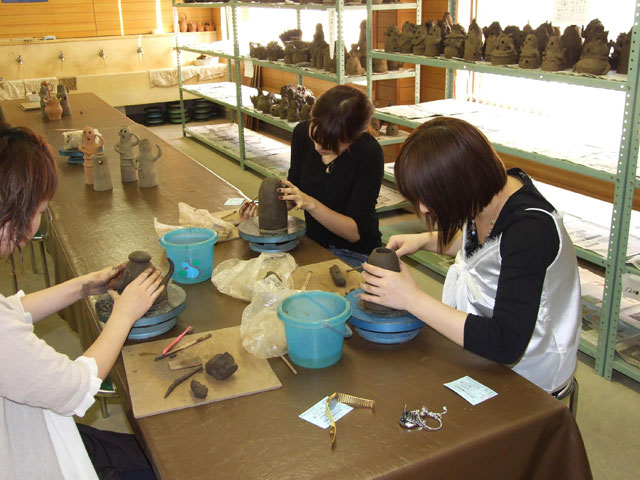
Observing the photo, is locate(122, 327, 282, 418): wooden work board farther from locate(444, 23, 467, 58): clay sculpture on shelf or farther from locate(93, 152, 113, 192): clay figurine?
locate(444, 23, 467, 58): clay sculpture on shelf

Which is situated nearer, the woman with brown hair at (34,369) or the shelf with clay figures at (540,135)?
the woman with brown hair at (34,369)

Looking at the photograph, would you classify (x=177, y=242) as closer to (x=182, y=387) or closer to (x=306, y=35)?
(x=182, y=387)

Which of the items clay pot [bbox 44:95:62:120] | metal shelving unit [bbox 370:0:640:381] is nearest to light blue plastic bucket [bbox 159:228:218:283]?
metal shelving unit [bbox 370:0:640:381]

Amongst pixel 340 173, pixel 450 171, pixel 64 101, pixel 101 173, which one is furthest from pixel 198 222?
pixel 64 101

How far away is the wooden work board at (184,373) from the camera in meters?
1.33

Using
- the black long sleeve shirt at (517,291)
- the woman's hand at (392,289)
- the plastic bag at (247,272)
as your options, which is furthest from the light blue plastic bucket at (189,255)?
the black long sleeve shirt at (517,291)

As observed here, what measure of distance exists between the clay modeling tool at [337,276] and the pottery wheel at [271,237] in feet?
0.84

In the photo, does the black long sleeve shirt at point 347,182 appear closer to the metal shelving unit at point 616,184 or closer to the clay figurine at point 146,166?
the clay figurine at point 146,166

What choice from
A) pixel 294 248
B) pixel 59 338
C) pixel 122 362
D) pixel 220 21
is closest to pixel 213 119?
pixel 220 21

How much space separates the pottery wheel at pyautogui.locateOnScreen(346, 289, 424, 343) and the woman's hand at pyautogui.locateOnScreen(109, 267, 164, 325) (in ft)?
1.70

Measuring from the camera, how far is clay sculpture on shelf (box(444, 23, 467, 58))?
137 inches

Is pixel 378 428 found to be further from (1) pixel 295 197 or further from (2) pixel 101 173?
(2) pixel 101 173

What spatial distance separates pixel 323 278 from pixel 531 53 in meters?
1.80

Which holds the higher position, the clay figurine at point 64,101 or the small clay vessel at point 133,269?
the clay figurine at point 64,101
